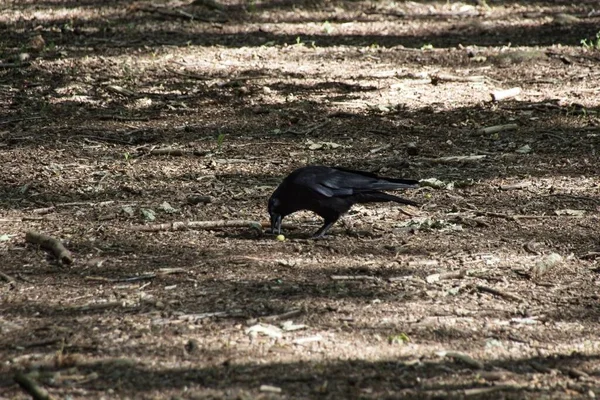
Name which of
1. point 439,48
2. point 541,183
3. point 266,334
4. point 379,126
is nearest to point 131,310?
point 266,334

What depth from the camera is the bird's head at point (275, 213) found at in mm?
6098

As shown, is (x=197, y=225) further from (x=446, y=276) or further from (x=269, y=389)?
(x=269, y=389)

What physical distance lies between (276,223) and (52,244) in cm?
143

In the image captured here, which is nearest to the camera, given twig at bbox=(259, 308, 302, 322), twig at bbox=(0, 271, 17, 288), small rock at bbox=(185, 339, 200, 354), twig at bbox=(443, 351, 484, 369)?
twig at bbox=(443, 351, 484, 369)

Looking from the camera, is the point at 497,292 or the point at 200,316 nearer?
the point at 200,316

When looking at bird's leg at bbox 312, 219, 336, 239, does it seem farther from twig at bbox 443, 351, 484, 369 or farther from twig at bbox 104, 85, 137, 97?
twig at bbox 104, 85, 137, 97

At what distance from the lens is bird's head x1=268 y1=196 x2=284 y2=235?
6.10m

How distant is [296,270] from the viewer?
546 cm

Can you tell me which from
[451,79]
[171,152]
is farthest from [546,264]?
[451,79]

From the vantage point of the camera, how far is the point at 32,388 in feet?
12.4

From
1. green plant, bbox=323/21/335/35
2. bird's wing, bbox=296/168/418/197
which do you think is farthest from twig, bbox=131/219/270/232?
green plant, bbox=323/21/335/35

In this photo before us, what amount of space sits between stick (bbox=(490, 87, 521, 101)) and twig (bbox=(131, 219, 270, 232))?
14.8ft

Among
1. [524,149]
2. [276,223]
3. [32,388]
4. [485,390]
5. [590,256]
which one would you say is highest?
[32,388]

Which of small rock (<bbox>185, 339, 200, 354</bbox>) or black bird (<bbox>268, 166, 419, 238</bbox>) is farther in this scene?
black bird (<bbox>268, 166, 419, 238</bbox>)
